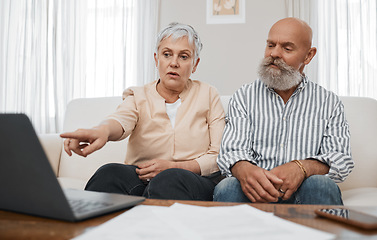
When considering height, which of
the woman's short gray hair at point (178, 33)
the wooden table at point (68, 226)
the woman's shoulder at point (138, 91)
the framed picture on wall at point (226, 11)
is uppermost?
the framed picture on wall at point (226, 11)

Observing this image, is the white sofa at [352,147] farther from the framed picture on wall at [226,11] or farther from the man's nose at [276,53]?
the framed picture on wall at [226,11]


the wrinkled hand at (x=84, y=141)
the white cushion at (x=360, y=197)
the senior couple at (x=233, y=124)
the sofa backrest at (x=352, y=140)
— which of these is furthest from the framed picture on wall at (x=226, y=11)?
the wrinkled hand at (x=84, y=141)

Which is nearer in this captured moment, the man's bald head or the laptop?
the laptop

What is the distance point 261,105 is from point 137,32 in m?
2.13

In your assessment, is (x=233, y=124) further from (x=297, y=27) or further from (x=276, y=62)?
(x=297, y=27)

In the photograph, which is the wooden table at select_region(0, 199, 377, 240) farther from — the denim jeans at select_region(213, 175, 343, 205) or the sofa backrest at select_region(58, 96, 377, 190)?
the sofa backrest at select_region(58, 96, 377, 190)

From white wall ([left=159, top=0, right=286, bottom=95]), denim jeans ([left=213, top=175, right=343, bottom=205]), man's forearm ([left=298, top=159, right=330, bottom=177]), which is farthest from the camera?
white wall ([left=159, top=0, right=286, bottom=95])

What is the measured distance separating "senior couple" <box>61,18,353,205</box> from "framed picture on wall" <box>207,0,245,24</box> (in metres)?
1.72

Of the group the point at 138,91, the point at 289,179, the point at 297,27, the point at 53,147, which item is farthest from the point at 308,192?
the point at 53,147

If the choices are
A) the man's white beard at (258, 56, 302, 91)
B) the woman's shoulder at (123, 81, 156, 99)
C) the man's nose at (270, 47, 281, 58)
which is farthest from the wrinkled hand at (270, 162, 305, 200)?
the woman's shoulder at (123, 81, 156, 99)

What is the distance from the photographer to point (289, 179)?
1.20 m

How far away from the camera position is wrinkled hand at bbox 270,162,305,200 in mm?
1204

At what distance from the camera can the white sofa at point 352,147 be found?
162 cm

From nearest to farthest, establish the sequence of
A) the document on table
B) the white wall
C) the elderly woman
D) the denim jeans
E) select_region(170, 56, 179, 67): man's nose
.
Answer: the document on table → the denim jeans → the elderly woman → select_region(170, 56, 179, 67): man's nose → the white wall
